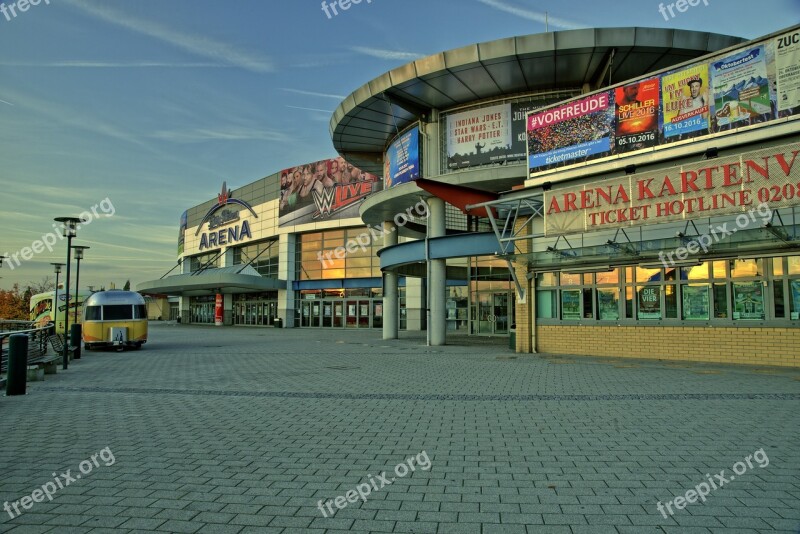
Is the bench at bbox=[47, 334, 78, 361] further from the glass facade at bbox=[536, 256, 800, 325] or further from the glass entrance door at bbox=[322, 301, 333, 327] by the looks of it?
the glass entrance door at bbox=[322, 301, 333, 327]

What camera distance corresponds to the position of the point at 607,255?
1450cm

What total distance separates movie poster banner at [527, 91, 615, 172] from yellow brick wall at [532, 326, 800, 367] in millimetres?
5208

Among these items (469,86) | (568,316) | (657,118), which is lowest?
(568,316)

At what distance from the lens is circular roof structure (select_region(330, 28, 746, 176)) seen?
1681 centimetres

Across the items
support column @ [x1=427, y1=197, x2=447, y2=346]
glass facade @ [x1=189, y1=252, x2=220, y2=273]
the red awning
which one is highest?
glass facade @ [x1=189, y1=252, x2=220, y2=273]

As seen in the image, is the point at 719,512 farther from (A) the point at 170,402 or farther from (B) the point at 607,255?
(B) the point at 607,255

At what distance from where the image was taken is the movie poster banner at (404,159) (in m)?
22.2

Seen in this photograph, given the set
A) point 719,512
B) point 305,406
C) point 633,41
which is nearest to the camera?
point 719,512

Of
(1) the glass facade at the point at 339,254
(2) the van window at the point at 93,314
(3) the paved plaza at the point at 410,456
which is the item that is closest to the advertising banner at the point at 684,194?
(3) the paved plaza at the point at 410,456

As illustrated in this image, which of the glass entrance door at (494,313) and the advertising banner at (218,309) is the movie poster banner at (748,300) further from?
the advertising banner at (218,309)

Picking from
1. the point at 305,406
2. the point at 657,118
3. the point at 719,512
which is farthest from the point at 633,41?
the point at 719,512

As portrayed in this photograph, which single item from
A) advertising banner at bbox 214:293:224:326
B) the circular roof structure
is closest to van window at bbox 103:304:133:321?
the circular roof structure

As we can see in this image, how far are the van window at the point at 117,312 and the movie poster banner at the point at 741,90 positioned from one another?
71.8 feet

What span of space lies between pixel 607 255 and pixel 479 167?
702 cm
